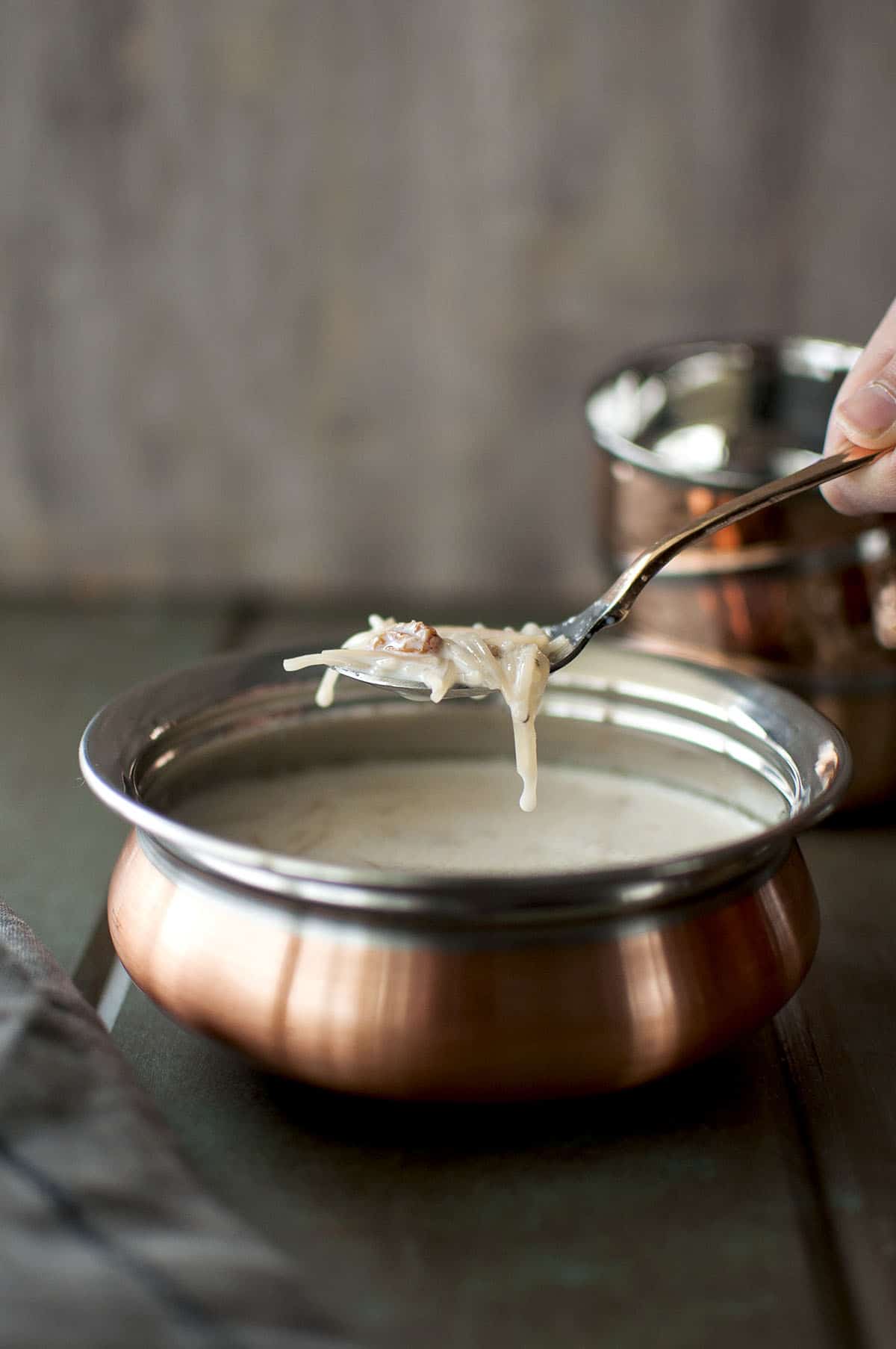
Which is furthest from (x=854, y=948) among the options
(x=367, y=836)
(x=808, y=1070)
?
(x=367, y=836)

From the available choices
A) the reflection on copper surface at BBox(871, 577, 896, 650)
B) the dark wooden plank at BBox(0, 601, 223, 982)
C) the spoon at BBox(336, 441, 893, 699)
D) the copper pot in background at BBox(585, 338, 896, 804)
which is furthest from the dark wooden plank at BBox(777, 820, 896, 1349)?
the dark wooden plank at BBox(0, 601, 223, 982)

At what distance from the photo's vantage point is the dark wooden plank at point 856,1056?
82cm

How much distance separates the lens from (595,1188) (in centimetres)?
85

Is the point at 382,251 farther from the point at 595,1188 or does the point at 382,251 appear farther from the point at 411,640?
the point at 595,1188

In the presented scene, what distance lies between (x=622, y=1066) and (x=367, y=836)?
350 millimetres

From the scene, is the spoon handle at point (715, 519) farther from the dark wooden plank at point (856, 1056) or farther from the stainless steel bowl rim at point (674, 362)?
the dark wooden plank at point (856, 1056)

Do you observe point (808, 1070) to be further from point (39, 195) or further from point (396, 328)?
point (39, 195)

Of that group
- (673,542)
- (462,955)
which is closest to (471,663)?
(673,542)

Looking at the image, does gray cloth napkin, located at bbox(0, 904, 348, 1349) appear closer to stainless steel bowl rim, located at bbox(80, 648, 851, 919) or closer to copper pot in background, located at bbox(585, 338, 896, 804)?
stainless steel bowl rim, located at bbox(80, 648, 851, 919)

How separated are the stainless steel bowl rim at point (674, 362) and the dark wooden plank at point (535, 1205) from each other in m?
0.56

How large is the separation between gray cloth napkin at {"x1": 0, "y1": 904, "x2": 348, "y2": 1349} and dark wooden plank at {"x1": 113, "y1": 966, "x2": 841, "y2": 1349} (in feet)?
0.21

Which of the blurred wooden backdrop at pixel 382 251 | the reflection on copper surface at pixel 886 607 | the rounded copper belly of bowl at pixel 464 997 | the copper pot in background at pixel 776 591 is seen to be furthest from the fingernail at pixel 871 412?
the blurred wooden backdrop at pixel 382 251

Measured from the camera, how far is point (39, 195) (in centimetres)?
195

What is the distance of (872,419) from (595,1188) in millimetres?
573
